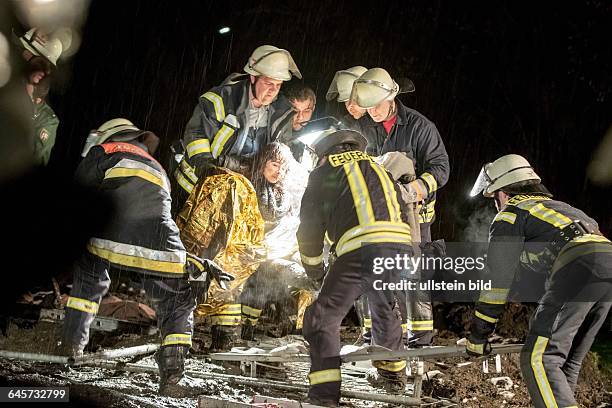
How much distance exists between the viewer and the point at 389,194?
412cm

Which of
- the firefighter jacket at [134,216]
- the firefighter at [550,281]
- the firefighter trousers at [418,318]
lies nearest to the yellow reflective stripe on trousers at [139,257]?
the firefighter jacket at [134,216]

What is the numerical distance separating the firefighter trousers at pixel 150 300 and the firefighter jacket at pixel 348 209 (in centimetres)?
95

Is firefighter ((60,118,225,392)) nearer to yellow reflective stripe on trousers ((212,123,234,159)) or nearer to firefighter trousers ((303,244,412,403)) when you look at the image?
firefighter trousers ((303,244,412,403))

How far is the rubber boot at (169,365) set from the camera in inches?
164

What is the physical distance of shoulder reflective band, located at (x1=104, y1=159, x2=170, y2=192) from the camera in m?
4.36

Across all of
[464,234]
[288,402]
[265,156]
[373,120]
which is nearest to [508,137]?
[464,234]

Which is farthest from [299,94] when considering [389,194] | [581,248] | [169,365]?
[581,248]

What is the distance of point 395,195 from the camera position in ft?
13.7

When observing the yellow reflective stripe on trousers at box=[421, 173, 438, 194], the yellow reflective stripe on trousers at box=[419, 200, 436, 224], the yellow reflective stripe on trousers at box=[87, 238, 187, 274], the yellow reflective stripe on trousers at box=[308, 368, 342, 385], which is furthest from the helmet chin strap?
the yellow reflective stripe on trousers at box=[308, 368, 342, 385]

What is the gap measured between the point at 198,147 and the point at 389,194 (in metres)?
2.22

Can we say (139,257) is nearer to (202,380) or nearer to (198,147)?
(202,380)

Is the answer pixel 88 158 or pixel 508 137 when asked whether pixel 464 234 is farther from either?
pixel 88 158

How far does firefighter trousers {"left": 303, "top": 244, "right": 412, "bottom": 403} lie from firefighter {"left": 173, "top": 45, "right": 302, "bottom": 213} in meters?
2.11

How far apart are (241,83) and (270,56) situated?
389 millimetres
